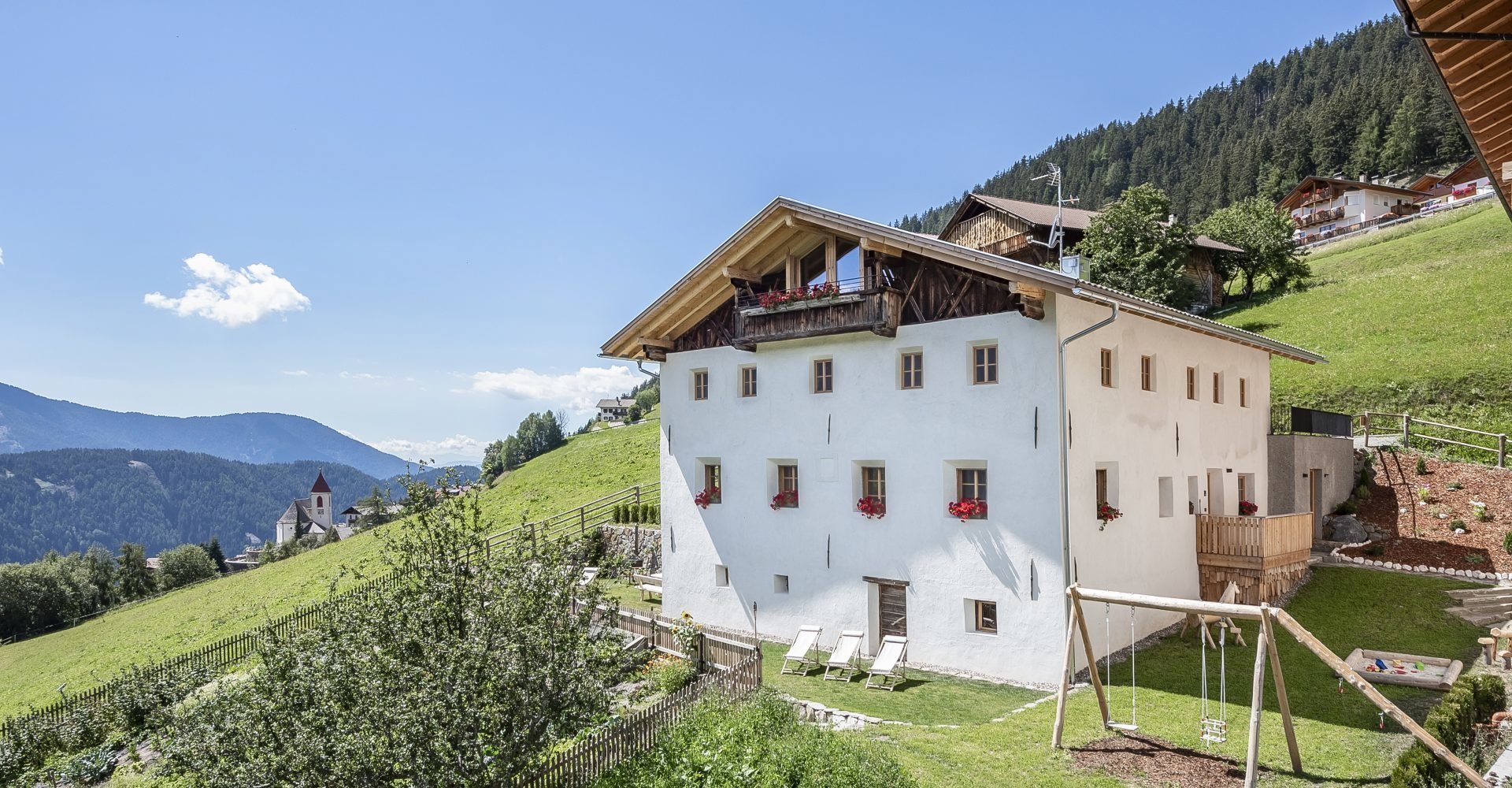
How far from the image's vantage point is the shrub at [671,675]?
49.9ft

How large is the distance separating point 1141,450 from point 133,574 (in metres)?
79.8

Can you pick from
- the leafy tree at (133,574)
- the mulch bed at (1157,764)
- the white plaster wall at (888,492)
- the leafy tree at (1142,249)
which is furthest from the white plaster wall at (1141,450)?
the leafy tree at (133,574)

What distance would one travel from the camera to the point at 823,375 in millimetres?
18031

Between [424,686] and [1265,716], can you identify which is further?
[1265,716]

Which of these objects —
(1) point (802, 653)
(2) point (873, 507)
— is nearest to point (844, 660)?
(1) point (802, 653)

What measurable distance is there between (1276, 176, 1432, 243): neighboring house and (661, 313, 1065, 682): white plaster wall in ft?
209

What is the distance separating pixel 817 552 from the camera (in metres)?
17.7

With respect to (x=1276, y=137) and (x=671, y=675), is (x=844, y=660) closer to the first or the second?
(x=671, y=675)

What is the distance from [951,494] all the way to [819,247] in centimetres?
586

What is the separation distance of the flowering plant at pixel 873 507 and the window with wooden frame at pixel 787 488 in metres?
1.73

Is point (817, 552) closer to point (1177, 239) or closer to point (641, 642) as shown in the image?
point (641, 642)

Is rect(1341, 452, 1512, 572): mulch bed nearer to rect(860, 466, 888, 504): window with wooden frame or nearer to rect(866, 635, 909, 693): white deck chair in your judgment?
rect(860, 466, 888, 504): window with wooden frame

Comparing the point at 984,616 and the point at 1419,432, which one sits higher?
the point at 1419,432

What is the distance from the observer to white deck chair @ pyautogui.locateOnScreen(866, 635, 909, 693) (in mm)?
14797
